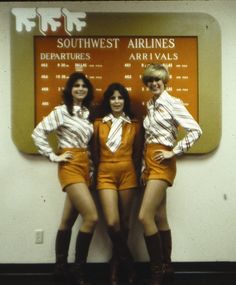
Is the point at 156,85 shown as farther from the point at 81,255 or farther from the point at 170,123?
the point at 81,255

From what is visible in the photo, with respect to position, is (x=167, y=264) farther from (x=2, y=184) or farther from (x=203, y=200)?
(x=2, y=184)

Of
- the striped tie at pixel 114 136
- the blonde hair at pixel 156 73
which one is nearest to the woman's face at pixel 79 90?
the striped tie at pixel 114 136

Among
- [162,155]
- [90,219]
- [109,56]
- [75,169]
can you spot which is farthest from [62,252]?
[109,56]

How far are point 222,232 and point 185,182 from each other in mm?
504

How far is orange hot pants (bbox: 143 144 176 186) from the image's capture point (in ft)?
8.27

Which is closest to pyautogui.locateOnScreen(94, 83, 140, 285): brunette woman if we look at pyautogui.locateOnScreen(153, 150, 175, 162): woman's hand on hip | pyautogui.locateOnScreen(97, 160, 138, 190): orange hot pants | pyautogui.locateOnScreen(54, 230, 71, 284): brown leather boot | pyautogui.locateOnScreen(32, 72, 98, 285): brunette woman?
pyautogui.locateOnScreen(97, 160, 138, 190): orange hot pants

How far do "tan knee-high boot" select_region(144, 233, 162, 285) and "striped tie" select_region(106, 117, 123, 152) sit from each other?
666 mm

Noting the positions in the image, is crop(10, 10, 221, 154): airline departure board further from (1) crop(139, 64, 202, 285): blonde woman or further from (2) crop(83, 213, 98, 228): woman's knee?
(2) crop(83, 213, 98, 228): woman's knee

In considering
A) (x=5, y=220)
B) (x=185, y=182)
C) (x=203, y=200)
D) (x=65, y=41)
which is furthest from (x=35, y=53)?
(x=203, y=200)

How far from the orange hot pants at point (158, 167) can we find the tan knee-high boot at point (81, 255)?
23.6 inches

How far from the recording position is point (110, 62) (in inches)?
113

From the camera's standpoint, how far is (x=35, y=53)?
285 centimetres

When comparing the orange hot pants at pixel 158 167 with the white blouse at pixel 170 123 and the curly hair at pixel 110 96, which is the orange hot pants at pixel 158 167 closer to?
the white blouse at pixel 170 123

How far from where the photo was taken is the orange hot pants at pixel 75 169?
2.52m
